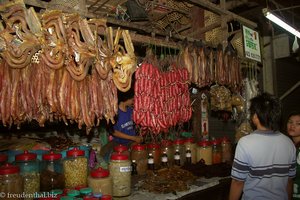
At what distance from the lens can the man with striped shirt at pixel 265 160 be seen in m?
2.68

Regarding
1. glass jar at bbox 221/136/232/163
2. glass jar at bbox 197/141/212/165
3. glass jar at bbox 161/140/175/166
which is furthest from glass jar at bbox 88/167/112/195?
glass jar at bbox 221/136/232/163

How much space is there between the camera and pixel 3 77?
7.59 ft

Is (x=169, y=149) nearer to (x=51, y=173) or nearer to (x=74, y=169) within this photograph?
(x=74, y=169)

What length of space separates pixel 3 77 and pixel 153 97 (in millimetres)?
1738

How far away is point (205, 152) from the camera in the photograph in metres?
4.47

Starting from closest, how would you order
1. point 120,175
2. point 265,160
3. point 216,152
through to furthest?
point 265,160
point 120,175
point 216,152

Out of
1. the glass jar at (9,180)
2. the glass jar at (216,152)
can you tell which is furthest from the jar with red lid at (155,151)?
the glass jar at (9,180)

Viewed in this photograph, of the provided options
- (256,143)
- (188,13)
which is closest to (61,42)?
(256,143)

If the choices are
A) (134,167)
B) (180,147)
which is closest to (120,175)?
(134,167)

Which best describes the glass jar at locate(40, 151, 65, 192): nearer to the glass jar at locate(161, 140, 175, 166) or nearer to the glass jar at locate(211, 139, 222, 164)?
the glass jar at locate(161, 140, 175, 166)

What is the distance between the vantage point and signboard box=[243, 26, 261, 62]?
4.70 metres

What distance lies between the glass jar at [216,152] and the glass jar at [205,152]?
131 mm

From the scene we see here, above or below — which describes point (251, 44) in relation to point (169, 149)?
above

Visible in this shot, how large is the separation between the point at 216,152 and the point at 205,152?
302 mm
